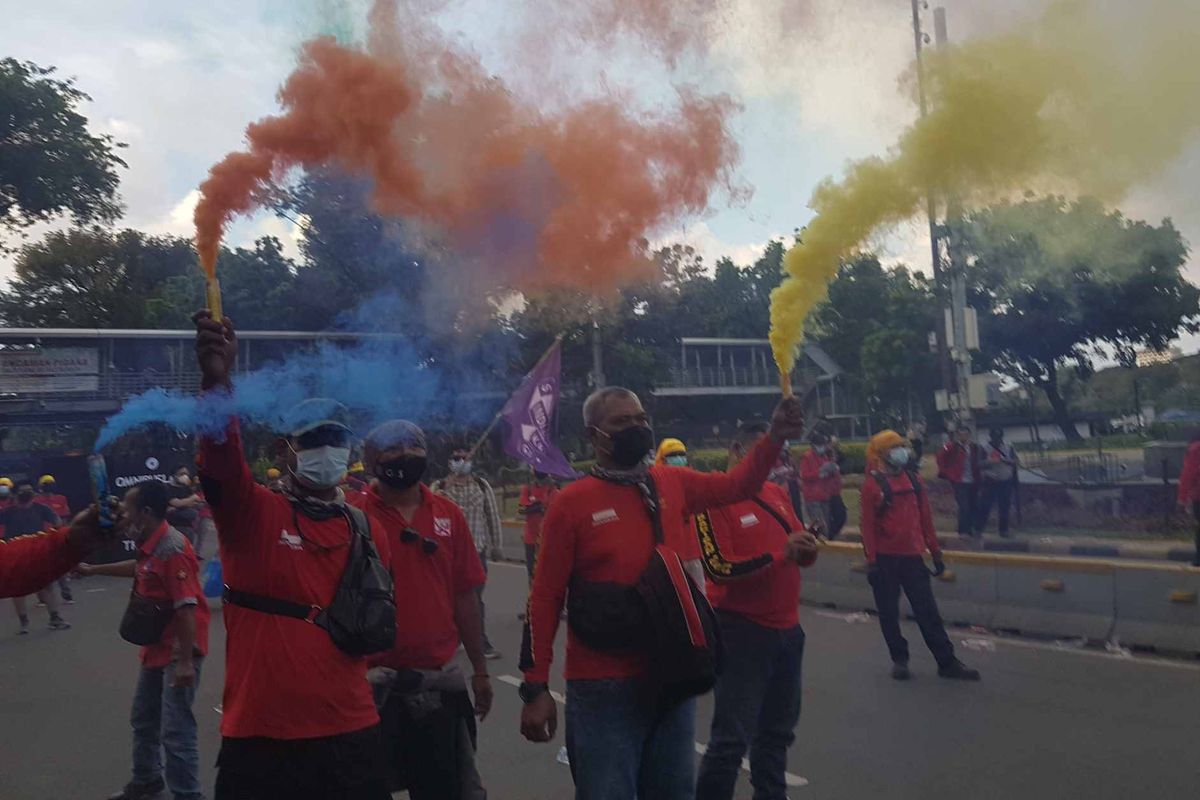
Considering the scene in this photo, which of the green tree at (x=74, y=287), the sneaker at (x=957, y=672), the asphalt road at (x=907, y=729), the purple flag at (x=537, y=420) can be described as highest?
the green tree at (x=74, y=287)

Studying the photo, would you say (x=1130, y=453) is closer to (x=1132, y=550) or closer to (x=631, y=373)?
(x=631, y=373)

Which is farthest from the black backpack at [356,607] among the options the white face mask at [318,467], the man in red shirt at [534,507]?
the man in red shirt at [534,507]

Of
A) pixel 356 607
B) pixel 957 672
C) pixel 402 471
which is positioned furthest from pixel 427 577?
pixel 957 672

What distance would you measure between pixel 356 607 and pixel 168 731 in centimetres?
284

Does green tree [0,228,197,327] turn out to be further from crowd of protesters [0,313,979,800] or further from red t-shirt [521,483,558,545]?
crowd of protesters [0,313,979,800]

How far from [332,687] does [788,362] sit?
2454 millimetres

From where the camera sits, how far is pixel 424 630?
394cm

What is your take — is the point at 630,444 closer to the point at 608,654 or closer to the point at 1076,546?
the point at 608,654

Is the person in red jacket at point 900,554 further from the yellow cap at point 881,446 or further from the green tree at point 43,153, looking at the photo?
the green tree at point 43,153

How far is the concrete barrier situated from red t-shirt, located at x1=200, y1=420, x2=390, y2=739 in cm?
746

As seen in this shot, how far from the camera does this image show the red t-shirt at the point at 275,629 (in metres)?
2.92

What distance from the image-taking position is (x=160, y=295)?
118 ft

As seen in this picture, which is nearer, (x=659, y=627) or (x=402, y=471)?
(x=659, y=627)

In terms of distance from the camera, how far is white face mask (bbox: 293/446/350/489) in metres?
3.31
